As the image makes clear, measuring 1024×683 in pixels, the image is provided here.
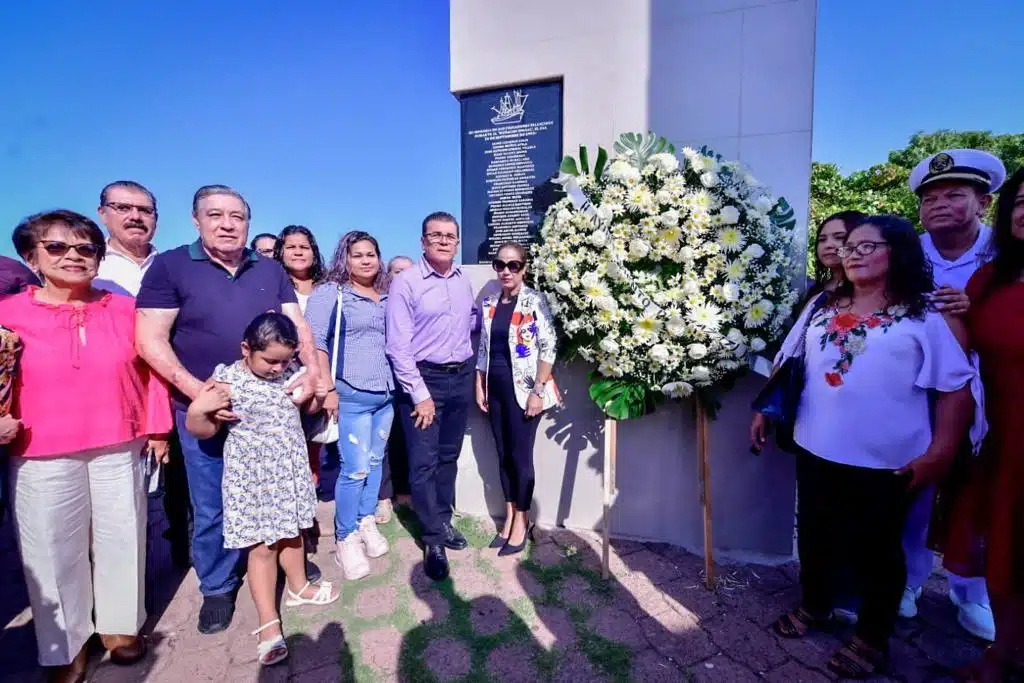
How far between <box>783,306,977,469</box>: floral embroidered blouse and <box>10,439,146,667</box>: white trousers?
3.31m

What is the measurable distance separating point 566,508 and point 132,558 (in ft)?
8.72

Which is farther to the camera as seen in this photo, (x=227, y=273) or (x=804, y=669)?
(x=227, y=273)

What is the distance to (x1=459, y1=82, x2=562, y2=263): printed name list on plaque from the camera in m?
3.62

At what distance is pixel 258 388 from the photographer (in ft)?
7.61

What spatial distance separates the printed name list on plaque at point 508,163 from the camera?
3.62 m

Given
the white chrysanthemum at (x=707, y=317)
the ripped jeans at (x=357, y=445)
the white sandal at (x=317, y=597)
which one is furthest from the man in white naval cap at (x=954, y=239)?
the white sandal at (x=317, y=597)

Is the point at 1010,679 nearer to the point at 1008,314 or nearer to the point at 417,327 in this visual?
the point at 1008,314

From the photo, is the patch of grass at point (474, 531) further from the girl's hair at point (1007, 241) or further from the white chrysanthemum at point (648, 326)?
the girl's hair at point (1007, 241)

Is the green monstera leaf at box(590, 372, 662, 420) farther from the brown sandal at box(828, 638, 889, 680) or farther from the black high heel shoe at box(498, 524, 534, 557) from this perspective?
the brown sandal at box(828, 638, 889, 680)

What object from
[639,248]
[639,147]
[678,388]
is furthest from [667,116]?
[678,388]


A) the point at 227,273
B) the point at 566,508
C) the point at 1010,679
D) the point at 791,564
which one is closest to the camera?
Answer: the point at 1010,679

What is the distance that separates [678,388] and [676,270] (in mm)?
660

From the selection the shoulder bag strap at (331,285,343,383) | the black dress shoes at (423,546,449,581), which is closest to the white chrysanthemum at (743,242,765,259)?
the shoulder bag strap at (331,285,343,383)

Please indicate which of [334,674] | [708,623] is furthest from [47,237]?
[708,623]
